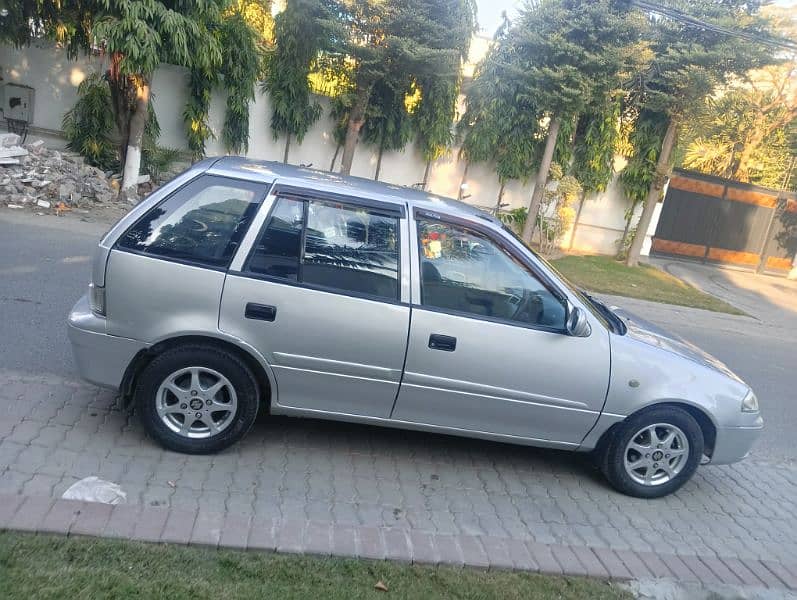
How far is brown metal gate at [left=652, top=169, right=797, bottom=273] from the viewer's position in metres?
18.4

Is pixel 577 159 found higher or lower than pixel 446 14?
lower

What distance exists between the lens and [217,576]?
297 cm

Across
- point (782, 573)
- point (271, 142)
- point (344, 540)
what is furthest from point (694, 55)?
point (344, 540)

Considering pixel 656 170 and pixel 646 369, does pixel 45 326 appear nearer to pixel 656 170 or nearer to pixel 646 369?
pixel 646 369

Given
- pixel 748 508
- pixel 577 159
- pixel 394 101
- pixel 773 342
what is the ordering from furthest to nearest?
pixel 577 159 < pixel 394 101 < pixel 773 342 < pixel 748 508

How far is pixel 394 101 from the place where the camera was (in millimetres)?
14922

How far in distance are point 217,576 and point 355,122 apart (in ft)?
41.1

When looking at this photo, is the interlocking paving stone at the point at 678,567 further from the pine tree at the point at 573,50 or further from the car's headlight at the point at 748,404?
the pine tree at the point at 573,50

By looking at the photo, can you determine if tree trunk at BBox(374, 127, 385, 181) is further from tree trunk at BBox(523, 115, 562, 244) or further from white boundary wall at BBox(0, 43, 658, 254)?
tree trunk at BBox(523, 115, 562, 244)

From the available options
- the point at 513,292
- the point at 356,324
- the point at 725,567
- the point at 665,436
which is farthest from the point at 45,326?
the point at 725,567

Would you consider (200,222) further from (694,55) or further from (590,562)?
(694,55)

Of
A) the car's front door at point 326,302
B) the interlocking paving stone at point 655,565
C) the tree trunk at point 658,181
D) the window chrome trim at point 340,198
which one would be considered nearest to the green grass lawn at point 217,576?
the interlocking paving stone at point 655,565

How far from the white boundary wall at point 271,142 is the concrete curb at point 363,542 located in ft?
42.8

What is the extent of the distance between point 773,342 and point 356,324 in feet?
30.7
